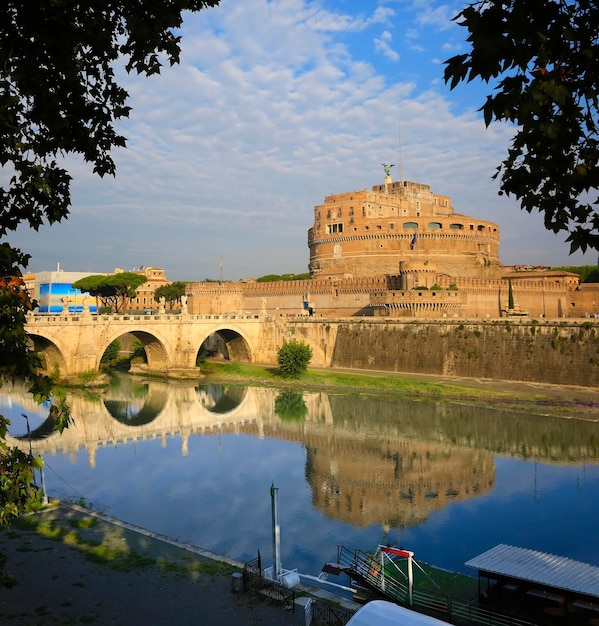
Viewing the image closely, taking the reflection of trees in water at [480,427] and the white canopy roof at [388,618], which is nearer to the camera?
the white canopy roof at [388,618]

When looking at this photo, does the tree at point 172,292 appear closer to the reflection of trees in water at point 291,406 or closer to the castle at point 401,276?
the castle at point 401,276

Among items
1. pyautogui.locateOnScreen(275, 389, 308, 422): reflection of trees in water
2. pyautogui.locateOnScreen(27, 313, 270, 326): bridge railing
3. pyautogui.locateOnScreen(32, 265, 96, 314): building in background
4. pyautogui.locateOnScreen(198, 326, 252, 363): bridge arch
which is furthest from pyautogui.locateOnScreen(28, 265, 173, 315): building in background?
pyautogui.locateOnScreen(275, 389, 308, 422): reflection of trees in water

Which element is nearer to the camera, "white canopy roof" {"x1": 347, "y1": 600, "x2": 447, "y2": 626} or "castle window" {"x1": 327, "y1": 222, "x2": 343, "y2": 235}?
"white canopy roof" {"x1": 347, "y1": 600, "x2": 447, "y2": 626}

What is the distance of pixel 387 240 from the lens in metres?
65.3

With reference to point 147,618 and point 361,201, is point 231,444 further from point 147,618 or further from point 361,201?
point 361,201

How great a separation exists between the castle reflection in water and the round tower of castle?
26.1 m

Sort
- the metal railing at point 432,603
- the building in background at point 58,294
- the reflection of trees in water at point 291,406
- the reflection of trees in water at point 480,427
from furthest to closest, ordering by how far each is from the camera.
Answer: the building in background at point 58,294, the reflection of trees in water at point 291,406, the reflection of trees in water at point 480,427, the metal railing at point 432,603

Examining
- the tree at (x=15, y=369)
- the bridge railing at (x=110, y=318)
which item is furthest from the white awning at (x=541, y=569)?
the bridge railing at (x=110, y=318)

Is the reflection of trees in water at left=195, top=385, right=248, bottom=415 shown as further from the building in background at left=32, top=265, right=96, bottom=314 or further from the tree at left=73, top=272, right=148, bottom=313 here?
the building in background at left=32, top=265, right=96, bottom=314

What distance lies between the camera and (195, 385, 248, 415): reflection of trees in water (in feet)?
130

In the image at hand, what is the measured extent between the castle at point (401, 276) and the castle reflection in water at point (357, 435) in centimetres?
1551

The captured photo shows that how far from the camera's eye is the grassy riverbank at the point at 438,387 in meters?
34.3

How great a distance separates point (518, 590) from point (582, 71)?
30.8 ft

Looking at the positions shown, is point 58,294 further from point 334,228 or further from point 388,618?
point 388,618
